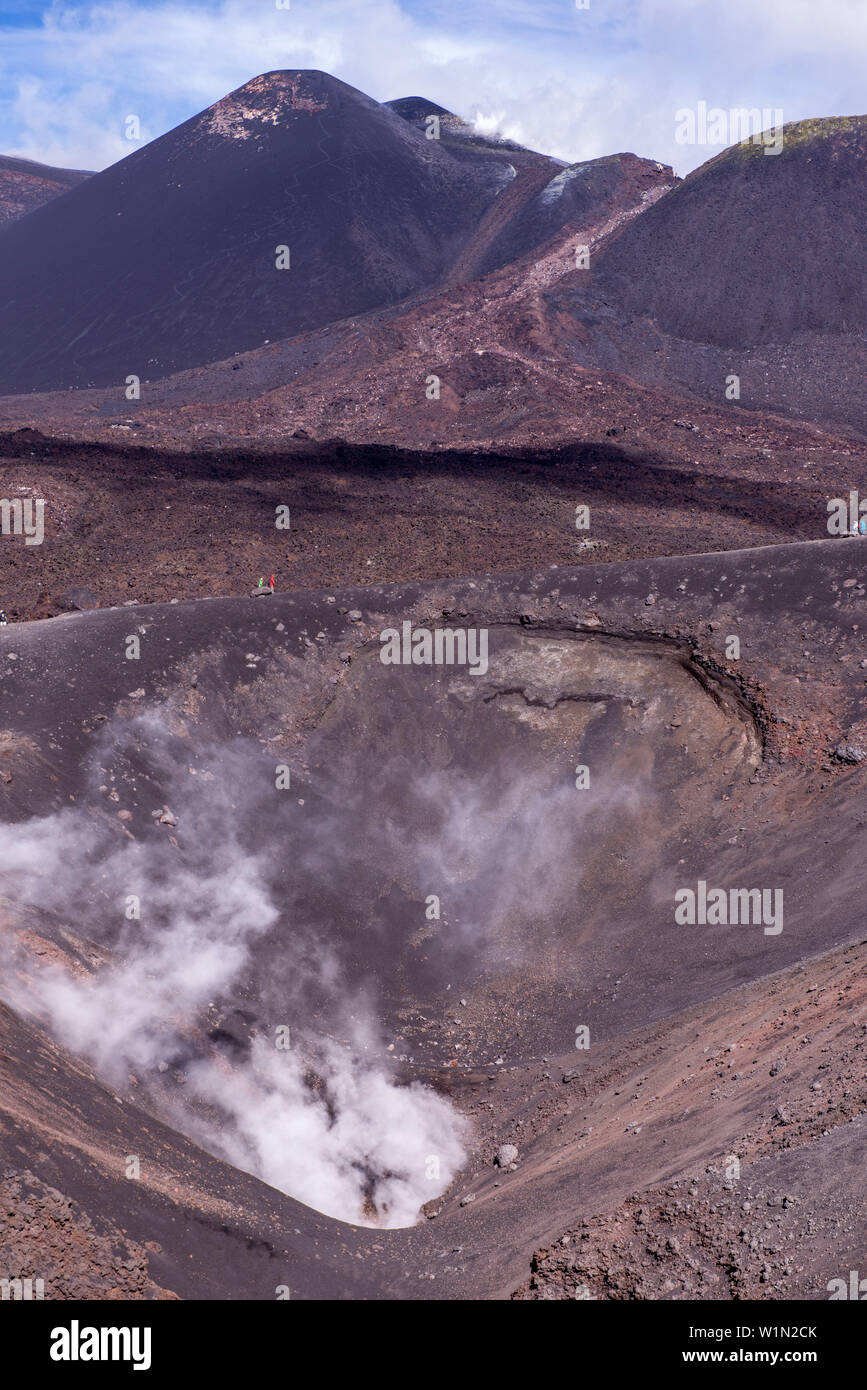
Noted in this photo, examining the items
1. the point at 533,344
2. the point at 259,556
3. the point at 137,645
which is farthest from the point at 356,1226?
the point at 533,344

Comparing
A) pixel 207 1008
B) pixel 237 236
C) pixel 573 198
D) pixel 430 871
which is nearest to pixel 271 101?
pixel 237 236

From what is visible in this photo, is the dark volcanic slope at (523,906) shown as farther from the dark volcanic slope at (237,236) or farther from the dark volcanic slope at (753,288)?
the dark volcanic slope at (237,236)

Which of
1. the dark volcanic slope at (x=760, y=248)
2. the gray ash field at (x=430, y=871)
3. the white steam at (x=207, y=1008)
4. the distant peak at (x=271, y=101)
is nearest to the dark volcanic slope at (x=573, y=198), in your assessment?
the dark volcanic slope at (x=760, y=248)

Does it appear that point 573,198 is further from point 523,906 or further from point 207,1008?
point 207,1008

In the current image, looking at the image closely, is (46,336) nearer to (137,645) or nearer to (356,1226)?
(137,645)

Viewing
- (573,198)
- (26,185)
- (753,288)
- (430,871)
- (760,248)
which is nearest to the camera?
(430,871)

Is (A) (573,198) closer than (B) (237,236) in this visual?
No

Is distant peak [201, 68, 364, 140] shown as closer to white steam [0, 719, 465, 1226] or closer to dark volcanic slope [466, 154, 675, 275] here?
dark volcanic slope [466, 154, 675, 275]
